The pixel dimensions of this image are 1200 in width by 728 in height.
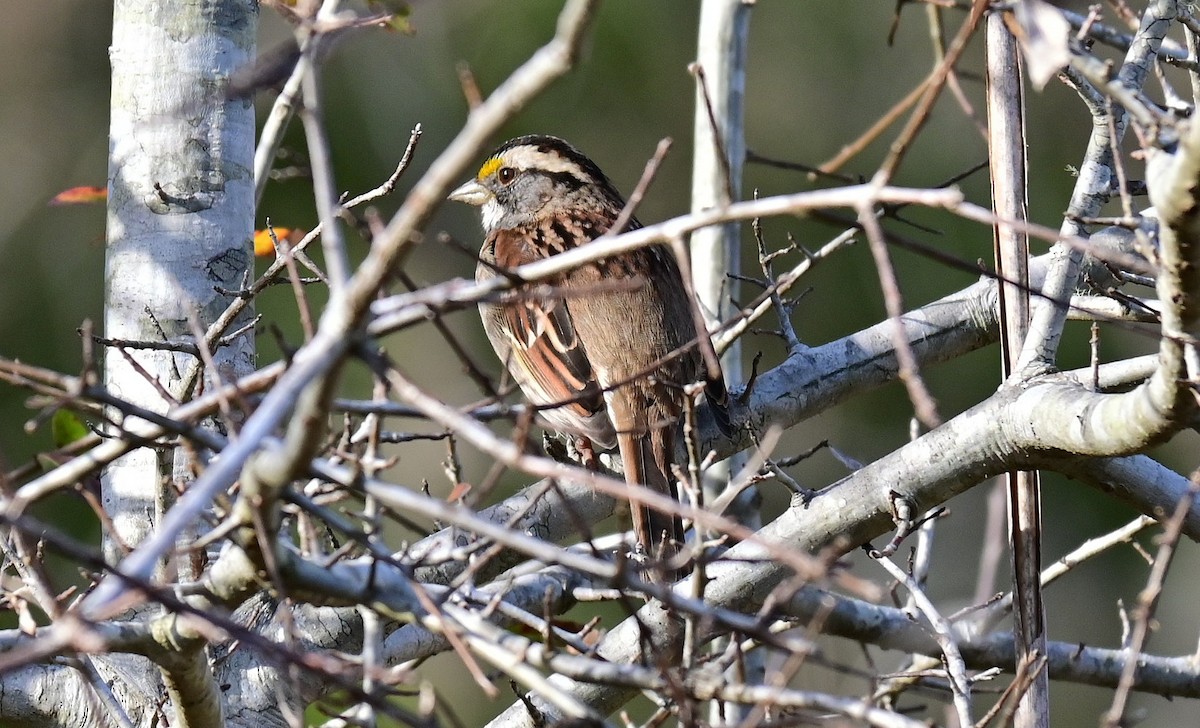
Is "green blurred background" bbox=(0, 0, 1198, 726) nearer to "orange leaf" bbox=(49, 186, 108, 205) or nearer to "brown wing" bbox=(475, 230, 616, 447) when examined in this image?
"brown wing" bbox=(475, 230, 616, 447)

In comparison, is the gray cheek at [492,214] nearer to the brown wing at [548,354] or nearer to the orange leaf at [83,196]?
the brown wing at [548,354]

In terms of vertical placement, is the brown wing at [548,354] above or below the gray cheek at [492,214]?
below

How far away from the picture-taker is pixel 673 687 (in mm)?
1444

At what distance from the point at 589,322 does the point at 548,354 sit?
0.53 feet

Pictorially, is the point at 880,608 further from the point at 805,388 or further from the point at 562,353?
the point at 562,353

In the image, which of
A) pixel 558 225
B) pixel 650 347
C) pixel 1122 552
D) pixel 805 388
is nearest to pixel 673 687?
pixel 805 388

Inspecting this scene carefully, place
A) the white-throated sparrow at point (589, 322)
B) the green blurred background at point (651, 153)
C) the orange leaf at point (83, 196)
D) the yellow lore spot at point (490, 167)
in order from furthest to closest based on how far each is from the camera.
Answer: the green blurred background at point (651, 153) < the yellow lore spot at point (490, 167) < the white-throated sparrow at point (589, 322) < the orange leaf at point (83, 196)

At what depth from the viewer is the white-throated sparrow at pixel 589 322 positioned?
3.45 meters

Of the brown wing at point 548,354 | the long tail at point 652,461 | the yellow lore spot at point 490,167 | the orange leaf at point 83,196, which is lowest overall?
the long tail at point 652,461

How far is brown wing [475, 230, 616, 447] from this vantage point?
354 centimetres

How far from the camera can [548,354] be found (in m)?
3.87

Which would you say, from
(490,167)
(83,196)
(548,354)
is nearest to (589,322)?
(548,354)

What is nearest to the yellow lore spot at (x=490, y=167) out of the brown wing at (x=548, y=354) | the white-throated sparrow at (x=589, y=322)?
the white-throated sparrow at (x=589, y=322)

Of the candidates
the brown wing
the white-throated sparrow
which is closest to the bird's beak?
the white-throated sparrow
